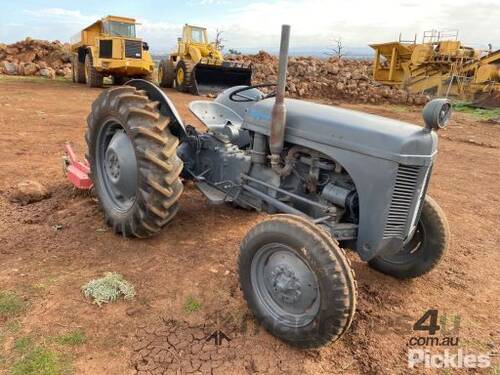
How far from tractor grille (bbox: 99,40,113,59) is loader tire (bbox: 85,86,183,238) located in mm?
12997

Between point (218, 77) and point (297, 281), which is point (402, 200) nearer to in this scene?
point (297, 281)

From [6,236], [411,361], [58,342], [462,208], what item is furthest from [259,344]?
[462,208]

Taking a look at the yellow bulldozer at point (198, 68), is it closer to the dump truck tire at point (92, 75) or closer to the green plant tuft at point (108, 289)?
the dump truck tire at point (92, 75)

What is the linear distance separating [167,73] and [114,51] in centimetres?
265

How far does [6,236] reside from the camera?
3961 mm

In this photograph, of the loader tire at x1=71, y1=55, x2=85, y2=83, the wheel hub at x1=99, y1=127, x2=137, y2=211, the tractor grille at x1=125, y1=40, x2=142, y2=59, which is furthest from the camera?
the loader tire at x1=71, y1=55, x2=85, y2=83

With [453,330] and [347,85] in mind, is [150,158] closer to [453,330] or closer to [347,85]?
[453,330]

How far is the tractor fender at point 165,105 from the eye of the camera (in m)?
4.07

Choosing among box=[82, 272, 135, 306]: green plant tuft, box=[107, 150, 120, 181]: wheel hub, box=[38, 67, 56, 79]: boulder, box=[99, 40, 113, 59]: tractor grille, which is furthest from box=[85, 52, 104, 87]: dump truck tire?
box=[82, 272, 135, 306]: green plant tuft

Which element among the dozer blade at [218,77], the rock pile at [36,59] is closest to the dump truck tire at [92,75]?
the dozer blade at [218,77]

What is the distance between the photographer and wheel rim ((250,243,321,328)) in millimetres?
2670

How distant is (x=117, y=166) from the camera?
4047mm

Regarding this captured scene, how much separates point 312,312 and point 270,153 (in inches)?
56.4

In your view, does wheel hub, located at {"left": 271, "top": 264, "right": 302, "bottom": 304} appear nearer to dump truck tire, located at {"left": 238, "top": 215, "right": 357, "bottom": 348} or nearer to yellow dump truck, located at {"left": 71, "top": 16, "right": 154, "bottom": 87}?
dump truck tire, located at {"left": 238, "top": 215, "right": 357, "bottom": 348}
